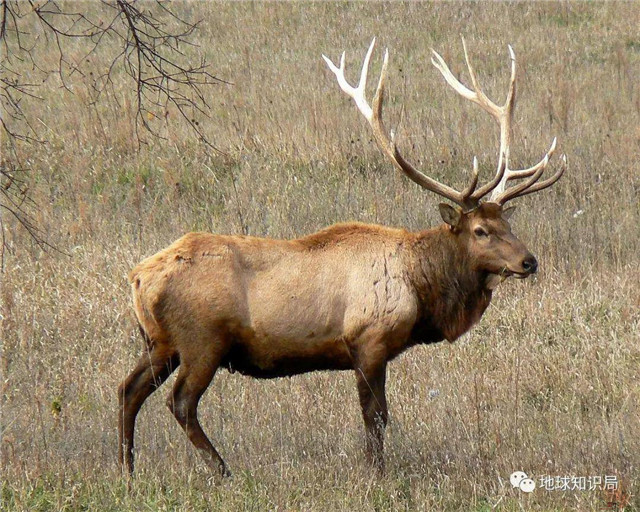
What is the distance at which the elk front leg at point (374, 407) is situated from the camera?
5809 mm

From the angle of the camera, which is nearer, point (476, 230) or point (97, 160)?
point (476, 230)

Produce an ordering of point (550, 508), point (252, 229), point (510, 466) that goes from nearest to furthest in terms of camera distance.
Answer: point (550, 508) < point (510, 466) < point (252, 229)

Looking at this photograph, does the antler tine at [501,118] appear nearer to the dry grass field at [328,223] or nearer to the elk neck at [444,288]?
the elk neck at [444,288]

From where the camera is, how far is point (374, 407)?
5852 mm

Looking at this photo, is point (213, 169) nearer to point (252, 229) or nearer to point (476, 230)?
point (252, 229)

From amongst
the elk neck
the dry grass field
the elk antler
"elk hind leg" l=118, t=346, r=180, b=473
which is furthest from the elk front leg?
the elk antler

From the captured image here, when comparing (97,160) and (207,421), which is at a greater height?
(97,160)

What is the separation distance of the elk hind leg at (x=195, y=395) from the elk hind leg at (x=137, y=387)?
136mm

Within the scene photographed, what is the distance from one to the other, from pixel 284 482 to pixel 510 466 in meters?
1.28

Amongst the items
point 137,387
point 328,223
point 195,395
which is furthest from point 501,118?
point 328,223

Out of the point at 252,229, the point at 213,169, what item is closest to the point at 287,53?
the point at 213,169

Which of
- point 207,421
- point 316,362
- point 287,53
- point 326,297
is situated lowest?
point 207,421

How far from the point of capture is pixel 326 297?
19.3 ft

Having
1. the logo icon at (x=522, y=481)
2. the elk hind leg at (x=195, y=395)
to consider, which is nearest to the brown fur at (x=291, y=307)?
the elk hind leg at (x=195, y=395)
